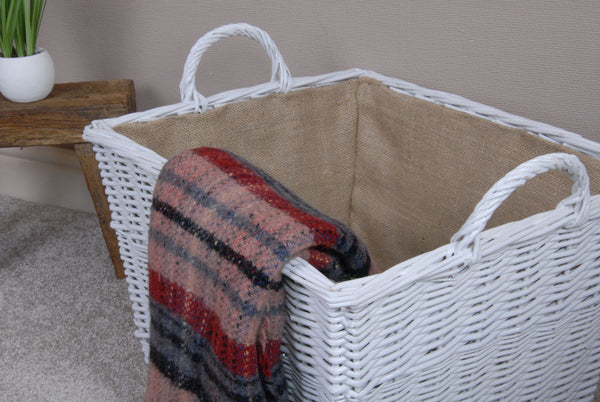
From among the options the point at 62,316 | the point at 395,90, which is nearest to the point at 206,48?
the point at 395,90

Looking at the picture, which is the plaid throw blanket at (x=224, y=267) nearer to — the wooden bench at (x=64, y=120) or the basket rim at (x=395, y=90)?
the basket rim at (x=395, y=90)

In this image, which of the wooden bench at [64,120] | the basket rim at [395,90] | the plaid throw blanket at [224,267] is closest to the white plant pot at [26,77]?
the wooden bench at [64,120]

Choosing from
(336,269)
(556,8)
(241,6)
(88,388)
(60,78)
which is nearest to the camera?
(336,269)

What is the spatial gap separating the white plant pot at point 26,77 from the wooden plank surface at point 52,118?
2 cm

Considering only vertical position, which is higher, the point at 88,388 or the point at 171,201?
the point at 171,201

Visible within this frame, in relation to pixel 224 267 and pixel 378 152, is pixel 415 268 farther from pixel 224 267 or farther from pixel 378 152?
pixel 378 152

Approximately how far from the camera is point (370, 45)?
1038 mm

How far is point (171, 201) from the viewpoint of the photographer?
0.64m

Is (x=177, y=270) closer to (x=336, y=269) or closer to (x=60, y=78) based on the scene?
(x=336, y=269)

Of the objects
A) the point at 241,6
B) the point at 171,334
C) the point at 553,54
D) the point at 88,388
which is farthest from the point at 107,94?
the point at 553,54

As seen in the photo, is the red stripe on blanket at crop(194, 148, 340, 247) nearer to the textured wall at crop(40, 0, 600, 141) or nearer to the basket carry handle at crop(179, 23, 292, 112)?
the basket carry handle at crop(179, 23, 292, 112)

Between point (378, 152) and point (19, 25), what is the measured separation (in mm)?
638

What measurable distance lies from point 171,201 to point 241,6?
23.6 inches

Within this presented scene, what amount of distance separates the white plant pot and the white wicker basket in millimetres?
351
